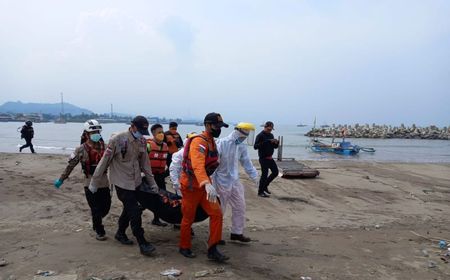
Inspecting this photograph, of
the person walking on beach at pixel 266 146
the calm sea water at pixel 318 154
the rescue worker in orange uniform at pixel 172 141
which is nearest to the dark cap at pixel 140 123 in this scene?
the rescue worker in orange uniform at pixel 172 141

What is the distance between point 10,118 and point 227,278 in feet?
418

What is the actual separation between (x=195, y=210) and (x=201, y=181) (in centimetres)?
65

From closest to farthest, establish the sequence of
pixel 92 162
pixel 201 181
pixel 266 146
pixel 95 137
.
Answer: pixel 201 181, pixel 95 137, pixel 92 162, pixel 266 146

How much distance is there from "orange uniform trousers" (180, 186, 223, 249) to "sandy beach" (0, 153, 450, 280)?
299mm

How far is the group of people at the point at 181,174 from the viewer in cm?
481

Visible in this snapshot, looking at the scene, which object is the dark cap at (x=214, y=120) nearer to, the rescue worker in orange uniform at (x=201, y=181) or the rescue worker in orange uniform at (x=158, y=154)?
the rescue worker in orange uniform at (x=201, y=181)

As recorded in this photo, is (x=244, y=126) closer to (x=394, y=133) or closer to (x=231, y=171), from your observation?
(x=231, y=171)

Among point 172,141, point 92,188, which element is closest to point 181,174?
point 92,188

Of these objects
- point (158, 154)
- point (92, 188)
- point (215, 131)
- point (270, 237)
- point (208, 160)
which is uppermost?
point (215, 131)

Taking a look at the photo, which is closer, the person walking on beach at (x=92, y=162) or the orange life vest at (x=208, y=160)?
the orange life vest at (x=208, y=160)

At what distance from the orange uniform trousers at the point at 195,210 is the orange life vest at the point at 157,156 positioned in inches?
64.2

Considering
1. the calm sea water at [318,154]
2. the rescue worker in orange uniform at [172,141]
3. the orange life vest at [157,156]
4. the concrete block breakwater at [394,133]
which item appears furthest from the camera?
the concrete block breakwater at [394,133]

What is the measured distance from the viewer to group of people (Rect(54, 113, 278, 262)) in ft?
15.8

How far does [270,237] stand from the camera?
636 centimetres
